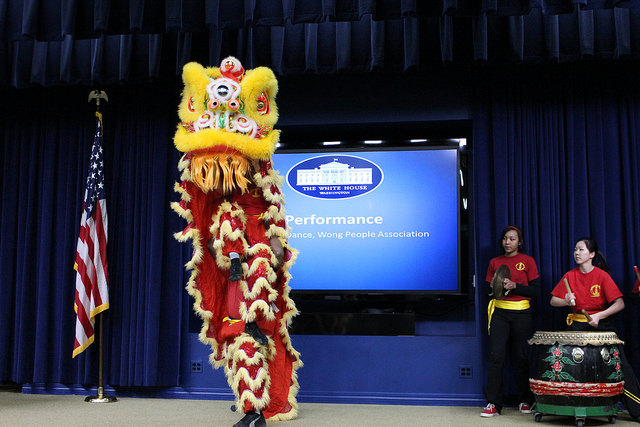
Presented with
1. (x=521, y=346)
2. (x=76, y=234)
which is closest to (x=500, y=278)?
(x=521, y=346)

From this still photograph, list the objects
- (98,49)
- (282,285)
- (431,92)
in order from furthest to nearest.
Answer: (431,92)
(98,49)
(282,285)

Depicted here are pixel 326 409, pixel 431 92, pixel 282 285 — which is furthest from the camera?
pixel 431 92

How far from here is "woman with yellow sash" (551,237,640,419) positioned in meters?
4.73

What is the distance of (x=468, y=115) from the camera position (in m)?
5.76

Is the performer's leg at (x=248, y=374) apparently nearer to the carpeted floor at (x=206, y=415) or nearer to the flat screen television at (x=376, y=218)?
the carpeted floor at (x=206, y=415)

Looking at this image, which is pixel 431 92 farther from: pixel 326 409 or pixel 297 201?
pixel 326 409

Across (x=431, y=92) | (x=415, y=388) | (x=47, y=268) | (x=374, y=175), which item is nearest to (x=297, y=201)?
(x=374, y=175)

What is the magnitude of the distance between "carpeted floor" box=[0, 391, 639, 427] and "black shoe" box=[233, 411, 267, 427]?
12.3 inches

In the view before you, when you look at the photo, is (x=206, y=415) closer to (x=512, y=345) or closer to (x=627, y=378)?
(x=512, y=345)

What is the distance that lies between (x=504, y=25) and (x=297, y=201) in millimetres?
2155

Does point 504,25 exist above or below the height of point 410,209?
above

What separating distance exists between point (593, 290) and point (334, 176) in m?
2.24

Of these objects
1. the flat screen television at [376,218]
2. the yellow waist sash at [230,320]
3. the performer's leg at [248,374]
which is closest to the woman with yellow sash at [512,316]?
the flat screen television at [376,218]

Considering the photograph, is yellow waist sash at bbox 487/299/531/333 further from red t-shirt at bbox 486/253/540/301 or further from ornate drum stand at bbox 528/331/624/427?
ornate drum stand at bbox 528/331/624/427
